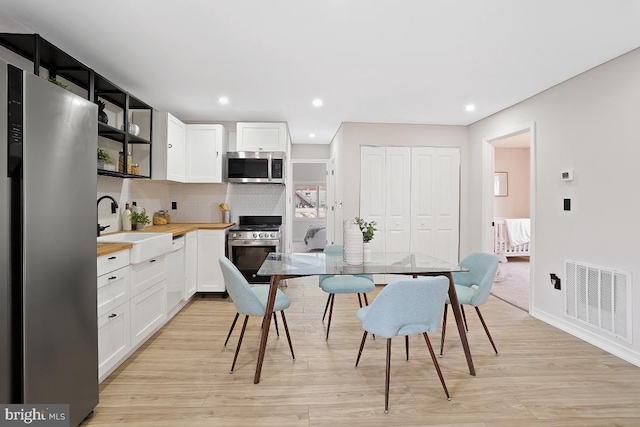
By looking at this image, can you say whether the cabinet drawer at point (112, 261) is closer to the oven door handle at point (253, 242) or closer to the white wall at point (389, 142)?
the oven door handle at point (253, 242)

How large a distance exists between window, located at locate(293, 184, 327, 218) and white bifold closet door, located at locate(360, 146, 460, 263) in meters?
4.79

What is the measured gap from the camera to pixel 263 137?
4535 mm

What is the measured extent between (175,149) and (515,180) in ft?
22.3

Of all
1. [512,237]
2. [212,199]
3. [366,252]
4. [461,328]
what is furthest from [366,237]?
[512,237]

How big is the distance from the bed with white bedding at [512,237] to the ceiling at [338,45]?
3.38 meters

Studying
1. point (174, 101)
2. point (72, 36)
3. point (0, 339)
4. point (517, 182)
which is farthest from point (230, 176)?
point (517, 182)

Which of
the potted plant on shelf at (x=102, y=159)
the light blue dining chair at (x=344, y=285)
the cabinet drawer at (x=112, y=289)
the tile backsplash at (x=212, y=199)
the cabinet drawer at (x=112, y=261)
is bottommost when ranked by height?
the light blue dining chair at (x=344, y=285)

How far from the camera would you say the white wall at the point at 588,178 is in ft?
8.36

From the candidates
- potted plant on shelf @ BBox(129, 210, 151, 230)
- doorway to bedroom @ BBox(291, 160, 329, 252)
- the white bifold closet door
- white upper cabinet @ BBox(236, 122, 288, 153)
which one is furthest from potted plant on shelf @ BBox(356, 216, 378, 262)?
doorway to bedroom @ BBox(291, 160, 329, 252)

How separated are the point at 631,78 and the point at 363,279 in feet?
8.72

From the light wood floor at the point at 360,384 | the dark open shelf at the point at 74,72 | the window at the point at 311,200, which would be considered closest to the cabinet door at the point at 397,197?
the light wood floor at the point at 360,384

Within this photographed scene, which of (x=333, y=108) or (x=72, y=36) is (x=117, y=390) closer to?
(x=72, y=36)

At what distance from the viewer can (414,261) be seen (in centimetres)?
269

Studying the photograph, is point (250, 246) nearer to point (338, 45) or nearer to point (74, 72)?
point (74, 72)
